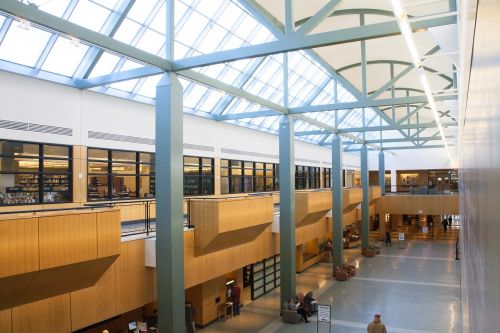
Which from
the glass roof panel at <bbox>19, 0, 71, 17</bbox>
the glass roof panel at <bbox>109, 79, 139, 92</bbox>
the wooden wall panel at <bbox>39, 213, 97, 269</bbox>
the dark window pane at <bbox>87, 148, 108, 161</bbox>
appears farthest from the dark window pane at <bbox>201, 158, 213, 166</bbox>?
the wooden wall panel at <bbox>39, 213, 97, 269</bbox>

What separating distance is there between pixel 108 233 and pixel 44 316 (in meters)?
2.15

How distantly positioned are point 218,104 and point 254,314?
1007cm

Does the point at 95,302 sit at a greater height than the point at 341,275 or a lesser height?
greater

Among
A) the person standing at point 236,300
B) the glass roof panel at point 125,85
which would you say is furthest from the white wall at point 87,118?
the person standing at point 236,300

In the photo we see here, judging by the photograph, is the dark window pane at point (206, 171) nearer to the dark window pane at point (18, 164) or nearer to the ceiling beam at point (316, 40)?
the dark window pane at point (18, 164)

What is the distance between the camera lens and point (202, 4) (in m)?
14.1

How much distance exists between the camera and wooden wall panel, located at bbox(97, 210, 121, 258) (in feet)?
29.8

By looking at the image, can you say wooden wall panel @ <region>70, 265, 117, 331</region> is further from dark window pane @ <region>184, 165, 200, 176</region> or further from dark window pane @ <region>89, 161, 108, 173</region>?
dark window pane @ <region>184, 165, 200, 176</region>

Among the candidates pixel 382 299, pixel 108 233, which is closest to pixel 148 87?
pixel 108 233

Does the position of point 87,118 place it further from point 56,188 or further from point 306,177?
point 306,177

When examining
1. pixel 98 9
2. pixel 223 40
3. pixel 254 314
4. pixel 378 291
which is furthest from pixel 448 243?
pixel 98 9

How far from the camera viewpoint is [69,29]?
27.0ft

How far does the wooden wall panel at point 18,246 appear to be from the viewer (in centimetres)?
741

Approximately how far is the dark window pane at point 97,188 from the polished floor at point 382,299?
6.50 meters
